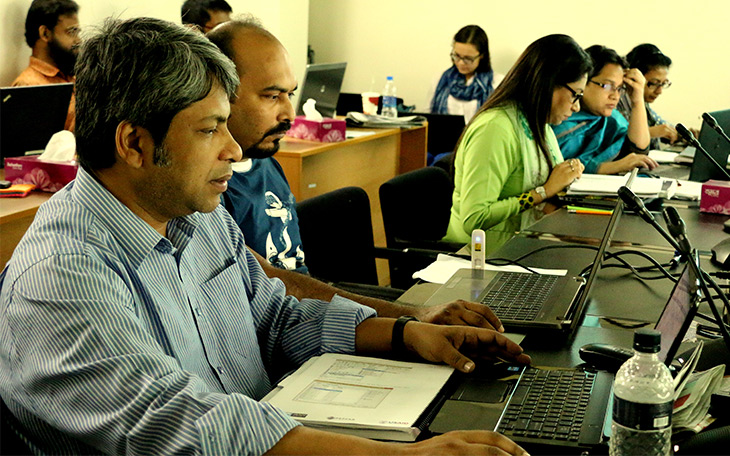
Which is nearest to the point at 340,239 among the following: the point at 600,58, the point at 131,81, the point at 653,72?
the point at 131,81

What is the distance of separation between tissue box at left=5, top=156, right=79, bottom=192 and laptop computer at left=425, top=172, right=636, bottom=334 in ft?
5.09

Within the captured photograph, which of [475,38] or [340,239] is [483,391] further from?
[475,38]

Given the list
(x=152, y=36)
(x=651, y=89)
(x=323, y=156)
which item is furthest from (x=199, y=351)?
(x=651, y=89)

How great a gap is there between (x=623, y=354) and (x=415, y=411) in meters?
0.39

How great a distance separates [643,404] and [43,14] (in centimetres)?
361

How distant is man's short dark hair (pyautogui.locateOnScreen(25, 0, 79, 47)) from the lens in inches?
148

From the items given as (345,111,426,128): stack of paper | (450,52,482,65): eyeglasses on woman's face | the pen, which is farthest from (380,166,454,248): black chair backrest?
(450,52,482,65): eyeglasses on woman's face

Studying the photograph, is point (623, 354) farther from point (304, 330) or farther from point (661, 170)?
point (661, 170)

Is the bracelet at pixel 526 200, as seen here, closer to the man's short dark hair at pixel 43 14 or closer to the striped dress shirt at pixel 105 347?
the striped dress shirt at pixel 105 347

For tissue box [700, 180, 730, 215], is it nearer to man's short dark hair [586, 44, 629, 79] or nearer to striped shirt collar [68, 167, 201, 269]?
man's short dark hair [586, 44, 629, 79]

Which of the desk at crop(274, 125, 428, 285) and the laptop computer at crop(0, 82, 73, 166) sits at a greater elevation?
the laptop computer at crop(0, 82, 73, 166)

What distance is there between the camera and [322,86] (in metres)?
4.34

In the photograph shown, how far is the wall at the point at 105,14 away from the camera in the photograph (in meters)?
3.81

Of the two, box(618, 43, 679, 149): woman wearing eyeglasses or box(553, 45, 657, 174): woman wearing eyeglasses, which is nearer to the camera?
box(553, 45, 657, 174): woman wearing eyeglasses
